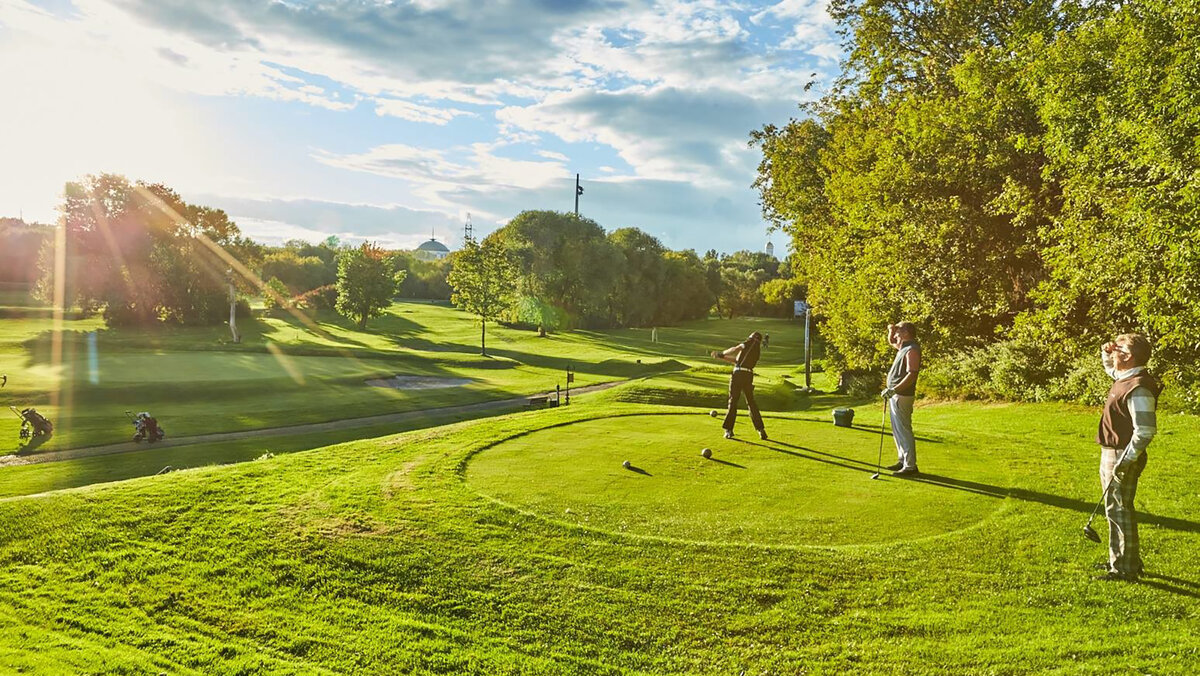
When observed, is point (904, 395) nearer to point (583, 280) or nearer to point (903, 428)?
point (903, 428)

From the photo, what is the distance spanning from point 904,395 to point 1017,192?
14724 millimetres

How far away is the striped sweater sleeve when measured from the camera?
7332 mm

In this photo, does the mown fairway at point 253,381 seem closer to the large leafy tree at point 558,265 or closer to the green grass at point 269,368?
the green grass at point 269,368

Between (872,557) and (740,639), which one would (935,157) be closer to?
(872,557)

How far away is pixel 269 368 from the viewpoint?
41.4 m

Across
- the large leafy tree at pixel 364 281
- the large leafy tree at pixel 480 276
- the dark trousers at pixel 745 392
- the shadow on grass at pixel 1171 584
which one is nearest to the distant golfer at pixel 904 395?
the dark trousers at pixel 745 392

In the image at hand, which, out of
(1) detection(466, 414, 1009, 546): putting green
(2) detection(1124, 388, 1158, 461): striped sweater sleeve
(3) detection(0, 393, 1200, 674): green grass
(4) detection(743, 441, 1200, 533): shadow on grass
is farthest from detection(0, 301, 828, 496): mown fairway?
(2) detection(1124, 388, 1158, 461): striped sweater sleeve

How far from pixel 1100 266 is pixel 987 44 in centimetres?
1406

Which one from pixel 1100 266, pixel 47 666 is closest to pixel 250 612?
pixel 47 666

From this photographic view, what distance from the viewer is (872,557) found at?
802 centimetres

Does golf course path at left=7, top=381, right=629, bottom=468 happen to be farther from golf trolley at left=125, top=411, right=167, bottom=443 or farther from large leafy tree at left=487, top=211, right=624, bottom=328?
large leafy tree at left=487, top=211, right=624, bottom=328

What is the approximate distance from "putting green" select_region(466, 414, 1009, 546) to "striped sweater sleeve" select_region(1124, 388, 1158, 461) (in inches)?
90.4

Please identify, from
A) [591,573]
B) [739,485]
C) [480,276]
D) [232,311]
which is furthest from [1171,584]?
[232,311]

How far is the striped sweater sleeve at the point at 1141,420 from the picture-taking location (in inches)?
289
